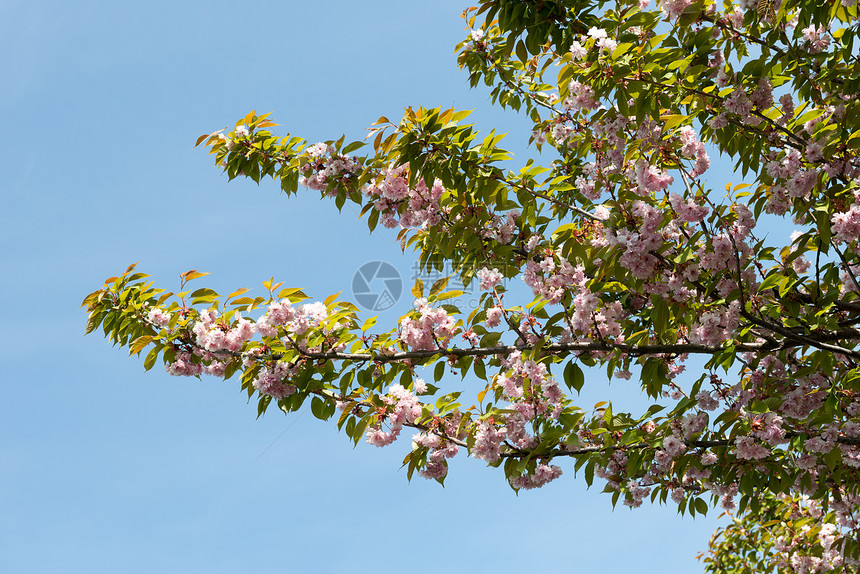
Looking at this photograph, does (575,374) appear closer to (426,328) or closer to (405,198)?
(426,328)

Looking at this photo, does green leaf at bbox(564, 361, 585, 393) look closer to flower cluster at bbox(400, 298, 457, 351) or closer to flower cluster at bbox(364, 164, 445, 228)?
flower cluster at bbox(400, 298, 457, 351)

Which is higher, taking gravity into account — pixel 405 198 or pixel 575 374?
pixel 405 198

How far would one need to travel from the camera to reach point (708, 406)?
4953mm

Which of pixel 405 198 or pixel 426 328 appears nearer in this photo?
pixel 426 328

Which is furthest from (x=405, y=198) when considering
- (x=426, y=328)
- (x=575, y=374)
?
(x=575, y=374)

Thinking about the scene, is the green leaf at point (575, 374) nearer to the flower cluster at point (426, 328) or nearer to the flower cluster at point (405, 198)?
the flower cluster at point (426, 328)

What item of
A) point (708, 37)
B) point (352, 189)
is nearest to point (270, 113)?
point (352, 189)

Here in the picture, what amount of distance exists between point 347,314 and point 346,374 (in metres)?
0.39

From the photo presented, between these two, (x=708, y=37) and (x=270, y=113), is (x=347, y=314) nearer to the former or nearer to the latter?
(x=270, y=113)

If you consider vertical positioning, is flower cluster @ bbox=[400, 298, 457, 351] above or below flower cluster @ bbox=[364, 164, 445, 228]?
below

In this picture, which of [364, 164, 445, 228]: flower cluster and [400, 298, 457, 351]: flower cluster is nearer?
[400, 298, 457, 351]: flower cluster

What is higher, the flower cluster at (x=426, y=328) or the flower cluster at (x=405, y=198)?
the flower cluster at (x=405, y=198)

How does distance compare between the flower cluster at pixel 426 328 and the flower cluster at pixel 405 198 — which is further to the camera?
the flower cluster at pixel 405 198

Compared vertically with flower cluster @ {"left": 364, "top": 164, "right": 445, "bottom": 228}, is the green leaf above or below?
below
